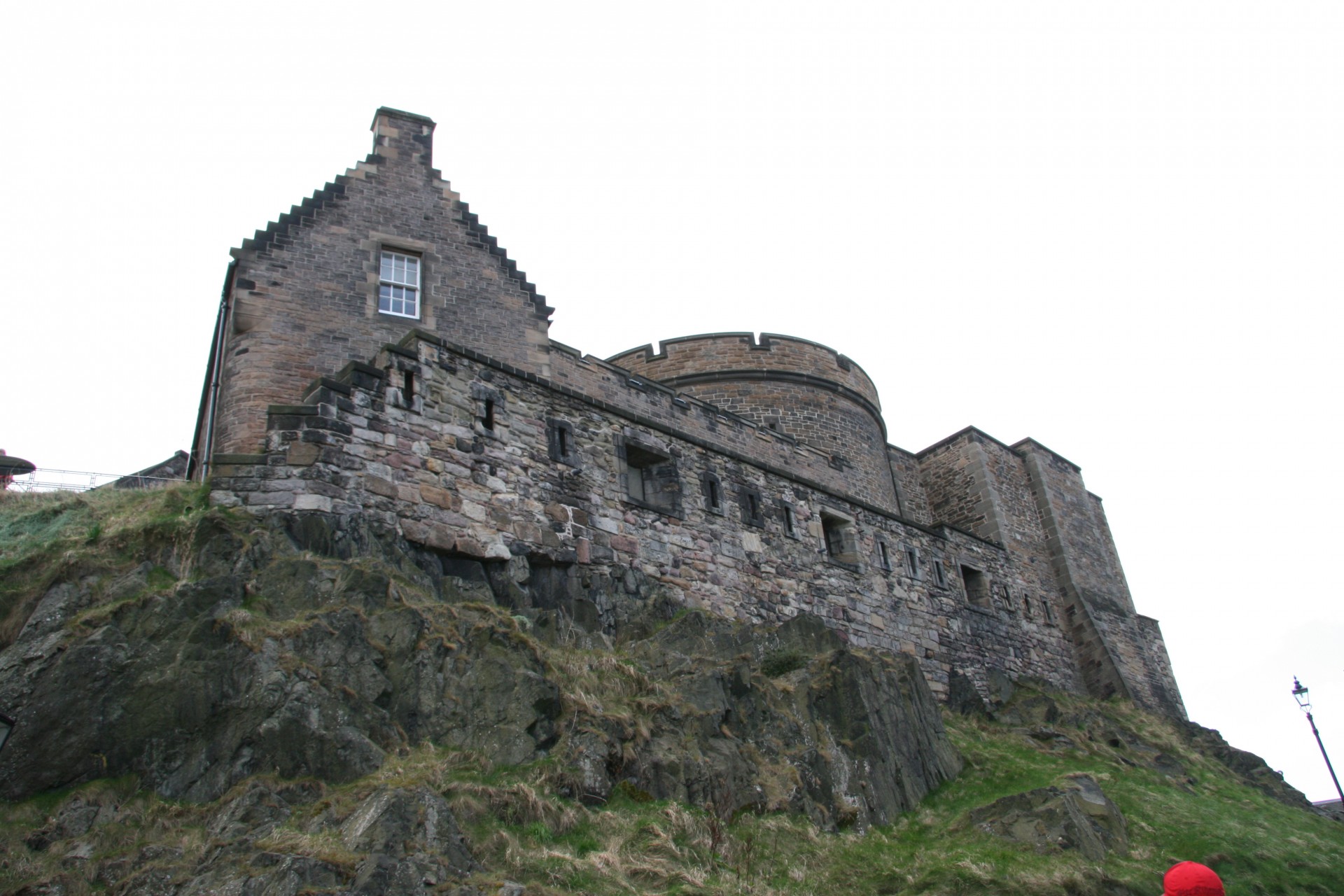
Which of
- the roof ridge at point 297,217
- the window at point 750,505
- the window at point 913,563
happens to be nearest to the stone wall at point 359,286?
the roof ridge at point 297,217

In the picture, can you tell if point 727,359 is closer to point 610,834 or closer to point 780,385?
point 780,385

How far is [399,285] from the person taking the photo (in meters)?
14.3

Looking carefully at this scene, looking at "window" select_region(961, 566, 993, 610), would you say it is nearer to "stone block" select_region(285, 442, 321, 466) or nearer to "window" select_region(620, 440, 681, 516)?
"window" select_region(620, 440, 681, 516)

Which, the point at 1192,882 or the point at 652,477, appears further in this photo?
the point at 652,477

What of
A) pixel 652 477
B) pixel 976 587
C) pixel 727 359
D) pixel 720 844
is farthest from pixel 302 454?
pixel 976 587

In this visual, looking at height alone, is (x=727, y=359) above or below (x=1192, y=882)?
above

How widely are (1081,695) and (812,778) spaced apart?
13.2 meters

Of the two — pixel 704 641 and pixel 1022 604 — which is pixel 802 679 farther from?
pixel 1022 604

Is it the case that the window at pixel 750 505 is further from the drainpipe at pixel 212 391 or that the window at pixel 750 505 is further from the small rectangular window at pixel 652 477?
the drainpipe at pixel 212 391

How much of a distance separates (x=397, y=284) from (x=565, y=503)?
4.14 m

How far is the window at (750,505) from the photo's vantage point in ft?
50.9

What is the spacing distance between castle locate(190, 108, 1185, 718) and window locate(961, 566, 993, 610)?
5 centimetres

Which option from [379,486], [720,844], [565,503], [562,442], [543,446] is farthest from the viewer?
[562,442]

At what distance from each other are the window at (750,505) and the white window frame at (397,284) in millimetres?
5415
